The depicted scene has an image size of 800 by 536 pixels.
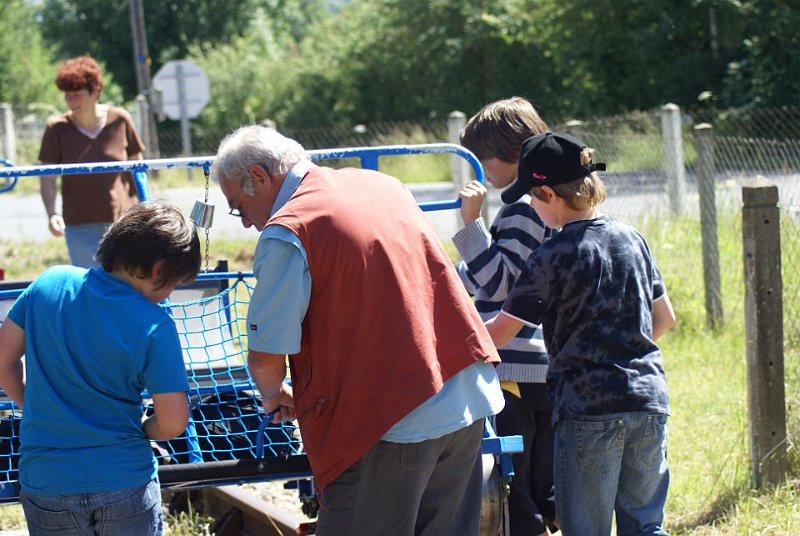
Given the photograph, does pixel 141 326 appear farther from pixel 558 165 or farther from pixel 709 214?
pixel 709 214

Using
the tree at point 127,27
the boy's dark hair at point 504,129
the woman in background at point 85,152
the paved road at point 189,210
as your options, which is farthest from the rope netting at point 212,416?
the tree at point 127,27

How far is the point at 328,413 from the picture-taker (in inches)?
107

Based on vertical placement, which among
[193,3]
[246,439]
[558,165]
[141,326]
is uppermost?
[193,3]

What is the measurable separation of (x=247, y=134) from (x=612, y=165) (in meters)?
6.94

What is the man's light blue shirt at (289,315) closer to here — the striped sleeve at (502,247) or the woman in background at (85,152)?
the striped sleeve at (502,247)

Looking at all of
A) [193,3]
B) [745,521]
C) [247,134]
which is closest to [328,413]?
[247,134]

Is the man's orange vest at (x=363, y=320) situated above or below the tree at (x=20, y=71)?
below

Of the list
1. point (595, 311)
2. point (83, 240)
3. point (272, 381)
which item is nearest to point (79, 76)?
point (83, 240)

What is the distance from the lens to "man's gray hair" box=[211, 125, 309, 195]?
108 inches

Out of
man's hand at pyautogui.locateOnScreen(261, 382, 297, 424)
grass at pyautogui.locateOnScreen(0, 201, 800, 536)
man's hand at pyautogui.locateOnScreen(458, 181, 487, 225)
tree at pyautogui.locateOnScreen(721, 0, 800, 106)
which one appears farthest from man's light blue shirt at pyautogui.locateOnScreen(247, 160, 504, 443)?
tree at pyautogui.locateOnScreen(721, 0, 800, 106)

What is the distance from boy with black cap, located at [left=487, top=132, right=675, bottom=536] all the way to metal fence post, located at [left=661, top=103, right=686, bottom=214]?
602cm

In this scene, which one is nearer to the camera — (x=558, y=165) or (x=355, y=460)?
(x=355, y=460)

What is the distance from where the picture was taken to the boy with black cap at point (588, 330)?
3.05 meters

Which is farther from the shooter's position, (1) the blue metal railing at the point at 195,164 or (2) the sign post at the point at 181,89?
(2) the sign post at the point at 181,89
